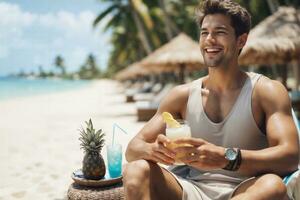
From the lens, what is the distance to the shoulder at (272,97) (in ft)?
7.53

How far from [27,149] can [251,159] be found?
23.2 feet

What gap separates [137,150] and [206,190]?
457 millimetres

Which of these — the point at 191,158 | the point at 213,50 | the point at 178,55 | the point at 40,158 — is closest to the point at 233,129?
the point at 191,158

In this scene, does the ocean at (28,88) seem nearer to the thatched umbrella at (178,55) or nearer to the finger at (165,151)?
the thatched umbrella at (178,55)

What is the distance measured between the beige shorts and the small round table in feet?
2.20

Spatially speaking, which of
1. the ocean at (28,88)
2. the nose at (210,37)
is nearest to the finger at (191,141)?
the nose at (210,37)

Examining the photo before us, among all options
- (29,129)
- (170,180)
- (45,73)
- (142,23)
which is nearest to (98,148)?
(170,180)

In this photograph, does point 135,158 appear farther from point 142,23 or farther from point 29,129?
point 142,23

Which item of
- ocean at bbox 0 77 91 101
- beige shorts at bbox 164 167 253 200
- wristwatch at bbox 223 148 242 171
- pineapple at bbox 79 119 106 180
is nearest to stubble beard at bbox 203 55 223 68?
wristwatch at bbox 223 148 242 171

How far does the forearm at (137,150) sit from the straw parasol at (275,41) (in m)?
8.01

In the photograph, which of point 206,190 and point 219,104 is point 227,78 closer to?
point 219,104

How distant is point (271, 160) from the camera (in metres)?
2.17

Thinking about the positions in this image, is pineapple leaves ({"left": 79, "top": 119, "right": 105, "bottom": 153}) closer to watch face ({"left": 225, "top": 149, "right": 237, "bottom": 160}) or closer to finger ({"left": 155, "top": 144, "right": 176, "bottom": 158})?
finger ({"left": 155, "top": 144, "right": 176, "bottom": 158})

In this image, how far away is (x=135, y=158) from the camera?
2.53 meters
